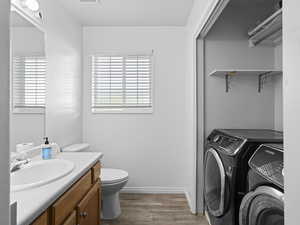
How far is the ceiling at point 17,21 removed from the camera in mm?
1716

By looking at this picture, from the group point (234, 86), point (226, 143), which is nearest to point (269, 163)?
point (226, 143)

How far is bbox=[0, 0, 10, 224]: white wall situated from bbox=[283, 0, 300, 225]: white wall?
0.78m

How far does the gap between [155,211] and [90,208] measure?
3.70 feet

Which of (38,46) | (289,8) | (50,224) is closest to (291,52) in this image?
(289,8)

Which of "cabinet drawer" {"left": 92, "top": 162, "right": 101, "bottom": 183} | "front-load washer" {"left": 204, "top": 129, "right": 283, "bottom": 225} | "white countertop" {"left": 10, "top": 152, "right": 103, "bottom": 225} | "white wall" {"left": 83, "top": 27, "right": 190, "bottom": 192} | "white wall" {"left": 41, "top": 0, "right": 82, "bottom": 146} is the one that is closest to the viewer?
"white countertop" {"left": 10, "top": 152, "right": 103, "bottom": 225}

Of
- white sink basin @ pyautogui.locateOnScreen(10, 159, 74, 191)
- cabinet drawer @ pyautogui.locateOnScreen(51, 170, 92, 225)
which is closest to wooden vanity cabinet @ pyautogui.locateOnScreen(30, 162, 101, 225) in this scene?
cabinet drawer @ pyautogui.locateOnScreen(51, 170, 92, 225)

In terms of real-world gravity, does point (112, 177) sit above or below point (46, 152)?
below

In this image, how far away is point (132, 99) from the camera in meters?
3.20

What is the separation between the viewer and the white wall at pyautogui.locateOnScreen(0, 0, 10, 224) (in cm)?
53

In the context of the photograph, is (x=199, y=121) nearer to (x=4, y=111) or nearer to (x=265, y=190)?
(x=265, y=190)

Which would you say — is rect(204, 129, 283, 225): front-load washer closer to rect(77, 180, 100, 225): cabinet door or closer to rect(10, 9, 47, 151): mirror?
rect(77, 180, 100, 225): cabinet door

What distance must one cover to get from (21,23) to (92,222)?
1670mm

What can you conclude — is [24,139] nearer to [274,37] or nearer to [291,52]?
[291,52]

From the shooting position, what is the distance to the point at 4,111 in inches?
21.3
